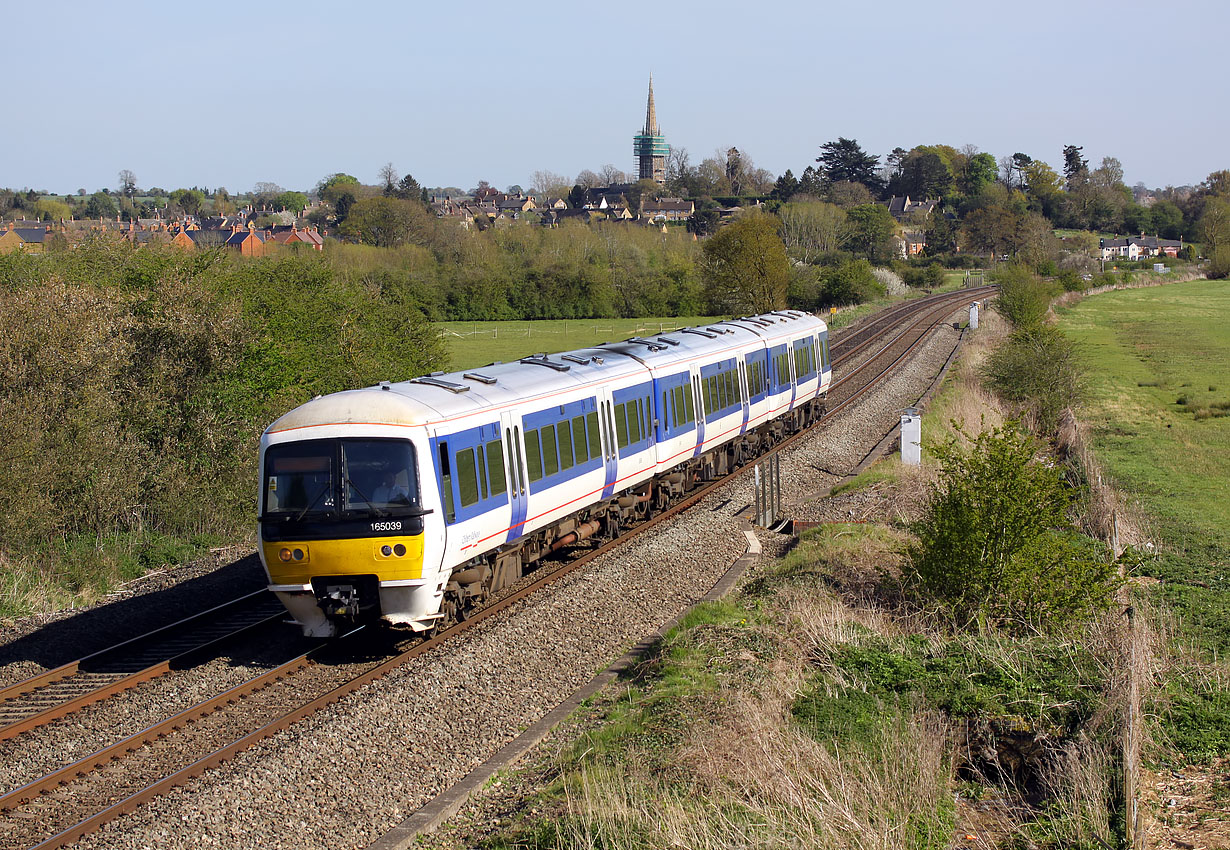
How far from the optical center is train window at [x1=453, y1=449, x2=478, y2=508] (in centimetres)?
1257

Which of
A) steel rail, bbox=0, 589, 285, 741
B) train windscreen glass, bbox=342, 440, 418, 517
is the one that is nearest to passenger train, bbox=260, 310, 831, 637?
train windscreen glass, bbox=342, 440, 418, 517

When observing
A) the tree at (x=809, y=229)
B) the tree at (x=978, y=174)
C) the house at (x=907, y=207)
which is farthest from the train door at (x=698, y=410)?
the tree at (x=978, y=174)

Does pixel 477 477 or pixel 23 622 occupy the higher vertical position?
pixel 477 477

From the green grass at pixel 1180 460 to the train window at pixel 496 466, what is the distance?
7.50 m

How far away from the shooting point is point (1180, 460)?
27859 mm

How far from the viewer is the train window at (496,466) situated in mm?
13398

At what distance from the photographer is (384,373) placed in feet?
101

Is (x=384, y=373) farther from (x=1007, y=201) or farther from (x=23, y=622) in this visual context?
(x=1007, y=201)

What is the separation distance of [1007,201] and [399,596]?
139207 mm

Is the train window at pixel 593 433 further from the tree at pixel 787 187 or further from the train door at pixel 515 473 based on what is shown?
the tree at pixel 787 187

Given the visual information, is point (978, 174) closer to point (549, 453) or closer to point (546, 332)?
point (546, 332)

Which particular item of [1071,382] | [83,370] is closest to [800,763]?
[83,370]

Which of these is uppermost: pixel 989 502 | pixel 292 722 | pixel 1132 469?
pixel 989 502

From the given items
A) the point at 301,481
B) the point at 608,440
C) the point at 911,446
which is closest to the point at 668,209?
the point at 911,446
